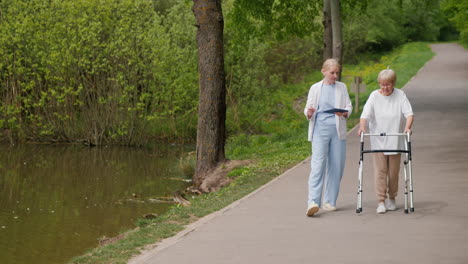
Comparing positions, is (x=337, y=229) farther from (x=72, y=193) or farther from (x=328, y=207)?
(x=72, y=193)

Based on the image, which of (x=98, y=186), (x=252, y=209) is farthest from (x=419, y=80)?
(x=252, y=209)

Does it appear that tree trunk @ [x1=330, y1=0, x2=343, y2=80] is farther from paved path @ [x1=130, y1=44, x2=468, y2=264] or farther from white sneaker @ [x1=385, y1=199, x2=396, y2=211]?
white sneaker @ [x1=385, y1=199, x2=396, y2=211]

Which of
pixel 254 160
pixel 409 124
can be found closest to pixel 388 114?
pixel 409 124

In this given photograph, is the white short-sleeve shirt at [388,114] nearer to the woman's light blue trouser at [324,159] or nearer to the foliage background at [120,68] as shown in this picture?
the woman's light blue trouser at [324,159]

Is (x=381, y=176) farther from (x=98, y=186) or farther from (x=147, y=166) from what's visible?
(x=147, y=166)

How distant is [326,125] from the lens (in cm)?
1032

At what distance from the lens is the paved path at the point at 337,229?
818 centimetres

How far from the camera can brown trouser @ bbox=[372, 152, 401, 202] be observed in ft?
33.8

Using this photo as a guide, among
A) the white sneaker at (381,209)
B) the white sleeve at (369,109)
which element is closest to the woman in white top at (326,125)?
the white sleeve at (369,109)

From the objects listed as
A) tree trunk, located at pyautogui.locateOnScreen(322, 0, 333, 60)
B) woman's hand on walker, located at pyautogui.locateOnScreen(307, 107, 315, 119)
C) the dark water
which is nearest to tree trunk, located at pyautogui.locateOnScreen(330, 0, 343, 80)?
tree trunk, located at pyautogui.locateOnScreen(322, 0, 333, 60)

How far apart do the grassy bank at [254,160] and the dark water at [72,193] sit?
135cm

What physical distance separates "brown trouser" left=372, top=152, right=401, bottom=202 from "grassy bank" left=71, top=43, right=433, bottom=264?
2.49m

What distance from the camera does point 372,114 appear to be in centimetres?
1040

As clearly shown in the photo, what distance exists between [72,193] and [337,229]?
9953 millimetres
